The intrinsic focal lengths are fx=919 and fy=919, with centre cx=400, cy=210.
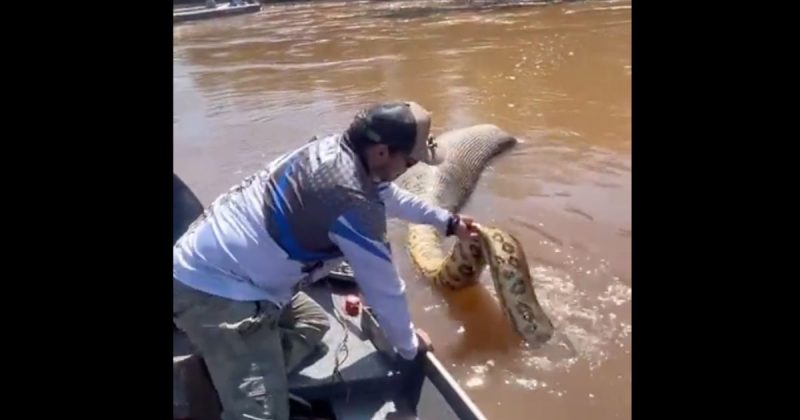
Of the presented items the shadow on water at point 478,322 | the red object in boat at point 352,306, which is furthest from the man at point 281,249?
the shadow on water at point 478,322

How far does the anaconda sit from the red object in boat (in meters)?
0.74

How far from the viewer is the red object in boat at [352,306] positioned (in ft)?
15.1

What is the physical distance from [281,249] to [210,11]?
2302 cm

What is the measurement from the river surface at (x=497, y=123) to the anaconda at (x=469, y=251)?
0.48 ft

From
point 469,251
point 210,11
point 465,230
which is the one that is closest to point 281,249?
point 465,230

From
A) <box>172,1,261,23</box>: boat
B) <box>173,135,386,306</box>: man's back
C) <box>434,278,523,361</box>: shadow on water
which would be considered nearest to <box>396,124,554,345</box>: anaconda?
<box>434,278,523,361</box>: shadow on water

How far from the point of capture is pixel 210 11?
25438 mm

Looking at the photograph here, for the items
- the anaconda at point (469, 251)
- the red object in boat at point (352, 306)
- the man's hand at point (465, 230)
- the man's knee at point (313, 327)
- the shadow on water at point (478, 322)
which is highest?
the man's hand at point (465, 230)

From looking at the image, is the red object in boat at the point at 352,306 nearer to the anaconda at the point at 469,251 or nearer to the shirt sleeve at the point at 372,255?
the anaconda at the point at 469,251
